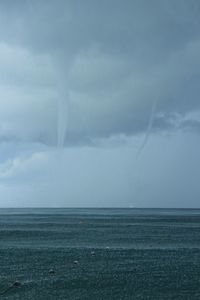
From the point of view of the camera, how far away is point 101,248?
6888 centimetres

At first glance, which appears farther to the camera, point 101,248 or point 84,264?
point 101,248

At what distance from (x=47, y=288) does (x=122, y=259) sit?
19.7 meters

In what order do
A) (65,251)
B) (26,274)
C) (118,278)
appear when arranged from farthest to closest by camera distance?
(65,251)
(26,274)
(118,278)

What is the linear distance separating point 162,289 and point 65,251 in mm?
30078

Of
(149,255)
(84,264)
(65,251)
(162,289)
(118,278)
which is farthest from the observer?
(65,251)

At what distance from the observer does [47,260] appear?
5522 centimetres

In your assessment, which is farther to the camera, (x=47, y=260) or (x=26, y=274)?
(x=47, y=260)

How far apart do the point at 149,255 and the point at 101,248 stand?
1043 cm

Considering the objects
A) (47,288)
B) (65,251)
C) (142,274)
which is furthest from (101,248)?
(47,288)

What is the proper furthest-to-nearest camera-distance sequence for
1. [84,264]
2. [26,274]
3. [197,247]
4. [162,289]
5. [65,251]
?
[197,247] → [65,251] → [84,264] → [26,274] → [162,289]

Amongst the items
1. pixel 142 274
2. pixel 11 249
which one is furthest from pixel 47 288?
pixel 11 249

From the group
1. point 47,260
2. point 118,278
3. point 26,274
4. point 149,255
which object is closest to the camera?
point 118,278

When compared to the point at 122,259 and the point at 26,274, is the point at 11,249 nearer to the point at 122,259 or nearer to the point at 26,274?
the point at 122,259

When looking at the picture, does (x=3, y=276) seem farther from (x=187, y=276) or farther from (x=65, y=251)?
(x=65, y=251)
